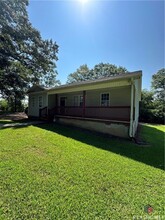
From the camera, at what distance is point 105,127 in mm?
10305

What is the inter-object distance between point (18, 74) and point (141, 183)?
1835 centimetres

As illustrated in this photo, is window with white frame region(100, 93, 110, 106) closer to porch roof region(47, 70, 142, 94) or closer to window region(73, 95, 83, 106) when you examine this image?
porch roof region(47, 70, 142, 94)

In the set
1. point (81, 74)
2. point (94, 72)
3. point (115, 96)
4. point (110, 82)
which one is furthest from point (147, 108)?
point (81, 74)

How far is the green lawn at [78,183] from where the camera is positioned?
303 cm

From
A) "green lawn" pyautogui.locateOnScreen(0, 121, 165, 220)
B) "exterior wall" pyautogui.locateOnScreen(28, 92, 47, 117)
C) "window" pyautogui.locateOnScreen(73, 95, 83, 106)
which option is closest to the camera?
"green lawn" pyautogui.locateOnScreen(0, 121, 165, 220)

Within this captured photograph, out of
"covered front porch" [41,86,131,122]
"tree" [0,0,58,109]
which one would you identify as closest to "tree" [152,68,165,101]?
"tree" [0,0,58,109]

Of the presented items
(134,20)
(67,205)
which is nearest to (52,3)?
(134,20)

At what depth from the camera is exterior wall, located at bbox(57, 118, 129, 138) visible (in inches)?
372

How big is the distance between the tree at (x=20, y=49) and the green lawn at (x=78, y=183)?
1408 centimetres

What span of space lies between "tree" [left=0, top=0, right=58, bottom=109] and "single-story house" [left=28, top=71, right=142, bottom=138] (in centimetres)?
459

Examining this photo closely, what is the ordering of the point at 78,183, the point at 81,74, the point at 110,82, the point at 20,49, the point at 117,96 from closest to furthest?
the point at 78,183 < the point at 110,82 < the point at 117,96 < the point at 20,49 < the point at 81,74

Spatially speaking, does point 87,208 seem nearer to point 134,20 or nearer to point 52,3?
point 134,20

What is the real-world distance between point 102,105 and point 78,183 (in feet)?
29.9

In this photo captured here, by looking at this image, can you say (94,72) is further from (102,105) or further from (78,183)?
(78,183)
